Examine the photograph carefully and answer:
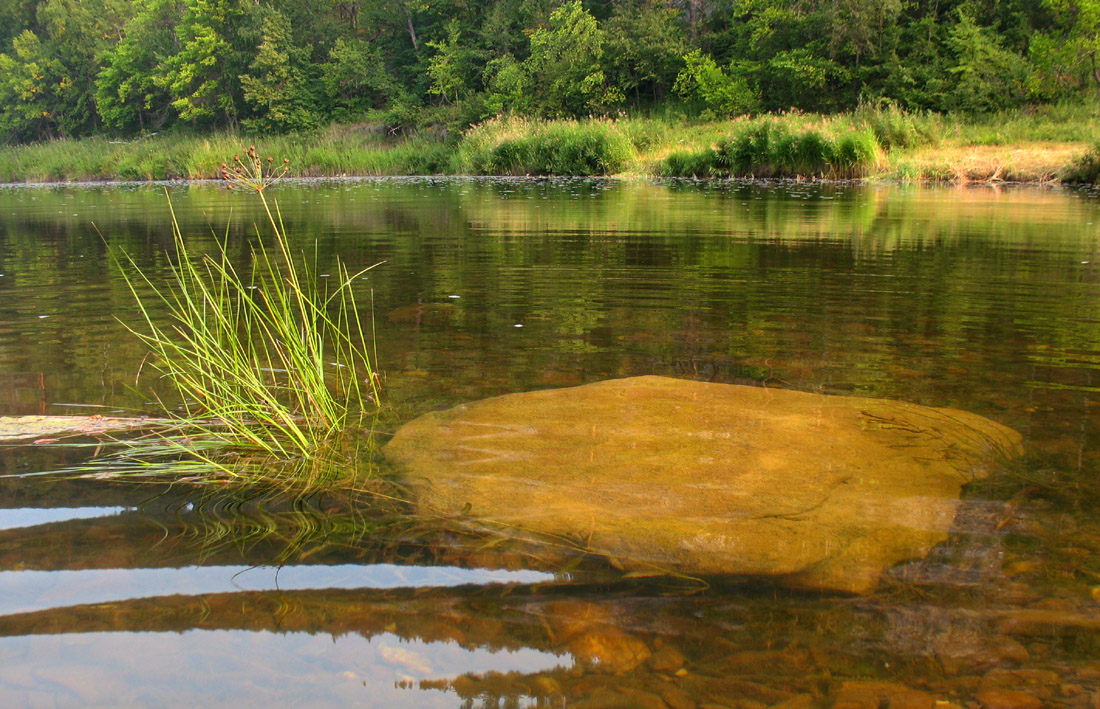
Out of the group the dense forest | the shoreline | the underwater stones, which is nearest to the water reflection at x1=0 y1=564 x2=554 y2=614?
Answer: the underwater stones

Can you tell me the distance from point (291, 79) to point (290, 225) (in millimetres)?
37580

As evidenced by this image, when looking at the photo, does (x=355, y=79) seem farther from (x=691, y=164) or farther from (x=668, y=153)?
(x=691, y=164)

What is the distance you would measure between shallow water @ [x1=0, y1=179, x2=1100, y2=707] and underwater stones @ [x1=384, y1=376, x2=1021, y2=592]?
11cm

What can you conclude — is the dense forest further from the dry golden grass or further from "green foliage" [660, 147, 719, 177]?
"green foliage" [660, 147, 719, 177]

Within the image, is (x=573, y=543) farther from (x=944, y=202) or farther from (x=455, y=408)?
(x=944, y=202)

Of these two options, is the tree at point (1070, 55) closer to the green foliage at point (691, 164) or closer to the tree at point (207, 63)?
the green foliage at point (691, 164)

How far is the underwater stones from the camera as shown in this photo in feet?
7.06

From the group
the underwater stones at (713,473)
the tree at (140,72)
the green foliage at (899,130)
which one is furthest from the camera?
the tree at (140,72)

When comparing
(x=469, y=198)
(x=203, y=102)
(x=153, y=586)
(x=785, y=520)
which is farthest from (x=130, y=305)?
(x=203, y=102)

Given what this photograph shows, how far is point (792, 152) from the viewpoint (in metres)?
19.2

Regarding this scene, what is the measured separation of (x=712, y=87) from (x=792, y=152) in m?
16.5

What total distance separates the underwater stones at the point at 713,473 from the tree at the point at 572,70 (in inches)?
1362

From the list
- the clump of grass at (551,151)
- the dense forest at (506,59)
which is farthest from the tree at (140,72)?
the clump of grass at (551,151)

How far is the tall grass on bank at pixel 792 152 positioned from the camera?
18344 mm
